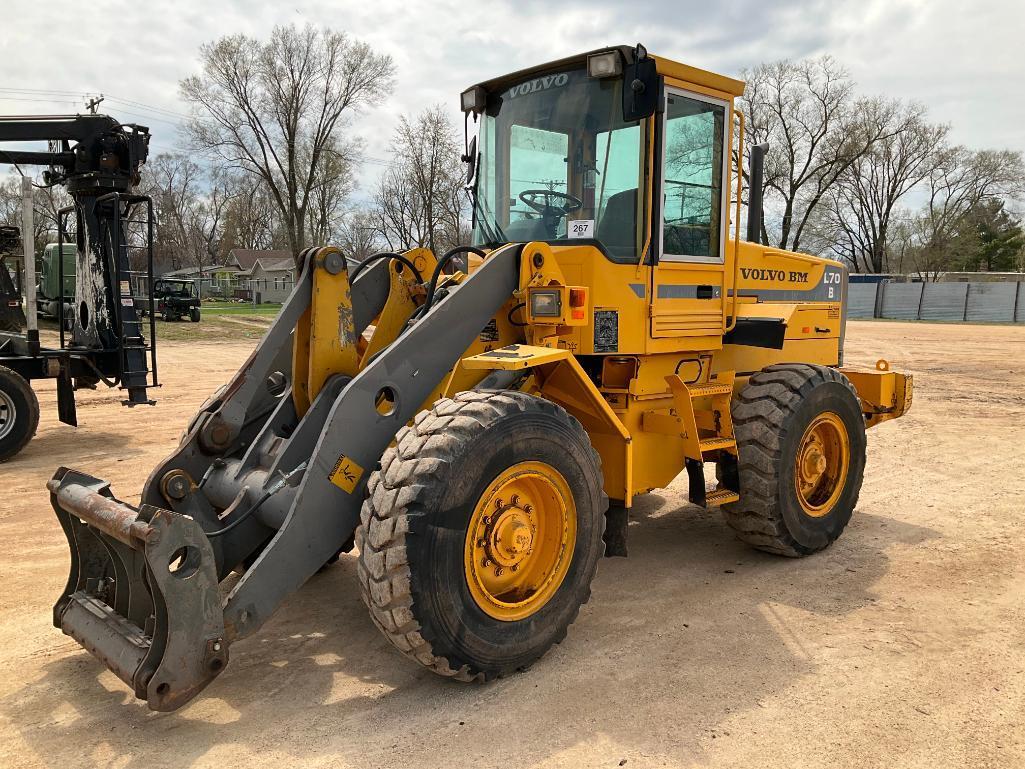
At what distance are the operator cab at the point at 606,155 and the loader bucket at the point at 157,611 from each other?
2.67 m

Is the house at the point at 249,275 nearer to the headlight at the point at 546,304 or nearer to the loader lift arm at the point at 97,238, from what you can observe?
the loader lift arm at the point at 97,238

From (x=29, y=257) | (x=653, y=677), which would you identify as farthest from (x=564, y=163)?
(x=29, y=257)

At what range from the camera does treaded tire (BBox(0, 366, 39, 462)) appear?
8.38 m

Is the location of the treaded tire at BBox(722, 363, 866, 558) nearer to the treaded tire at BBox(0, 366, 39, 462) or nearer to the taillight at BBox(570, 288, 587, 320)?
the taillight at BBox(570, 288, 587, 320)

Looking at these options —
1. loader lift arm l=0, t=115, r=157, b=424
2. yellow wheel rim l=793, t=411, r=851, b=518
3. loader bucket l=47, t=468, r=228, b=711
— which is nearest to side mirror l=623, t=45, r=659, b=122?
yellow wheel rim l=793, t=411, r=851, b=518

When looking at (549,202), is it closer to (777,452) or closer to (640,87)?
(640,87)

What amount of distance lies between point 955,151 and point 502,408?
201 ft

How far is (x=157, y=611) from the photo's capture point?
313 centimetres

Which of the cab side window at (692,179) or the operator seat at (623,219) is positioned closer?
the operator seat at (623,219)

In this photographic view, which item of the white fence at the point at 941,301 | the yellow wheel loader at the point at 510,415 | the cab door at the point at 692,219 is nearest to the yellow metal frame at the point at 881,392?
the yellow wheel loader at the point at 510,415

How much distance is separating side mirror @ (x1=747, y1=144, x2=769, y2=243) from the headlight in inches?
69.7

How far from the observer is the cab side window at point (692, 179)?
480 cm

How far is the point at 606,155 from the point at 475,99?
105 cm

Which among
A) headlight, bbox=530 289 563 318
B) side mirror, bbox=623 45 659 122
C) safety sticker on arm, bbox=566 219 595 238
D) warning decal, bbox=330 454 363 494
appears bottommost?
warning decal, bbox=330 454 363 494
